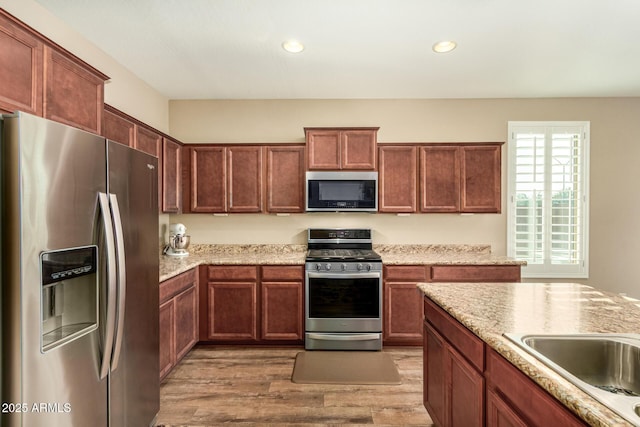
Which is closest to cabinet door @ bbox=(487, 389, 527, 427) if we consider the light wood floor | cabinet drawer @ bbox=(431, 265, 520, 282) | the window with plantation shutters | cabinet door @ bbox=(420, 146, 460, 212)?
the light wood floor

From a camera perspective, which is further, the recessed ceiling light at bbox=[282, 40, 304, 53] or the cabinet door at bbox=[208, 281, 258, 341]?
the cabinet door at bbox=[208, 281, 258, 341]

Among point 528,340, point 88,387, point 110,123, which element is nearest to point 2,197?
point 88,387

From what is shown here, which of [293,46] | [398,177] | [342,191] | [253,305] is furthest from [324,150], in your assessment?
Answer: [253,305]

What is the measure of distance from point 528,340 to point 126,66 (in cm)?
374

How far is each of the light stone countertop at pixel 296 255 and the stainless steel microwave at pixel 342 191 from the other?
622mm

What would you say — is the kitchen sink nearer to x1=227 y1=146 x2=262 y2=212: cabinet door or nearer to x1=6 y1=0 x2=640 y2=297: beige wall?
x1=6 y1=0 x2=640 y2=297: beige wall

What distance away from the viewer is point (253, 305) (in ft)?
10.5

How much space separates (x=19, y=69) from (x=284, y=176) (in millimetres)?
2402

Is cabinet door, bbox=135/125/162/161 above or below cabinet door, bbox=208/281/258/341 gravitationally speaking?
above

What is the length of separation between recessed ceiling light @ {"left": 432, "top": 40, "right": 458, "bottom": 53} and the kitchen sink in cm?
232

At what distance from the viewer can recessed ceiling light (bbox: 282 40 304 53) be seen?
2.55 metres

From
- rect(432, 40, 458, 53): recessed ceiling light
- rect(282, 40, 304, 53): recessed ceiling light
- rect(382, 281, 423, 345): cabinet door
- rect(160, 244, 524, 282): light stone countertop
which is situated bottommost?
rect(382, 281, 423, 345): cabinet door

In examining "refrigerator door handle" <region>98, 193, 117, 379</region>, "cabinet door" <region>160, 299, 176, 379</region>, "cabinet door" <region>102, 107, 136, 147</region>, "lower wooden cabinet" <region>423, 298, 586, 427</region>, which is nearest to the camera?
"lower wooden cabinet" <region>423, 298, 586, 427</region>

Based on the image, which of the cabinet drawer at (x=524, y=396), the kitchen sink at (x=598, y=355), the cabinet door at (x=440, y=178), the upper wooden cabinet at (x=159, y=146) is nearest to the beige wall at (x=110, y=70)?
the upper wooden cabinet at (x=159, y=146)
